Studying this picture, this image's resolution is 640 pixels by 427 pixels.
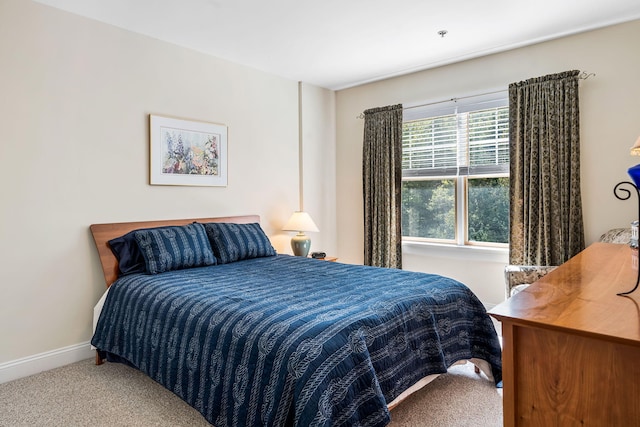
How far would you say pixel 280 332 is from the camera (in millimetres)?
1707

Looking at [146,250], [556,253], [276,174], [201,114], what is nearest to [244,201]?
[276,174]

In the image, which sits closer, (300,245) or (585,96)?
(585,96)

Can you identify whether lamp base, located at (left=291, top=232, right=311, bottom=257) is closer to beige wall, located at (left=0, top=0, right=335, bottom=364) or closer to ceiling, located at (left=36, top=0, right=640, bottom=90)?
beige wall, located at (left=0, top=0, right=335, bottom=364)

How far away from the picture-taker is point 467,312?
2.42 m

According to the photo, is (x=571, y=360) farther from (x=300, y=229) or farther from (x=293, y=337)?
(x=300, y=229)

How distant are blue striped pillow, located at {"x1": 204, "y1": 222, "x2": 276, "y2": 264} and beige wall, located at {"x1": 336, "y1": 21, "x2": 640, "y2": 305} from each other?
180cm

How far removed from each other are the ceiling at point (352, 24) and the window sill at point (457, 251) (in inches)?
75.4

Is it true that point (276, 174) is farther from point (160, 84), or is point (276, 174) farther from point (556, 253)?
point (556, 253)

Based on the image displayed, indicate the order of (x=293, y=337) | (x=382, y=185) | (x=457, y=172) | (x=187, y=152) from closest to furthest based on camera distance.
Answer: (x=293, y=337), (x=187, y=152), (x=457, y=172), (x=382, y=185)

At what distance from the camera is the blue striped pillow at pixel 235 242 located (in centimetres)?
343

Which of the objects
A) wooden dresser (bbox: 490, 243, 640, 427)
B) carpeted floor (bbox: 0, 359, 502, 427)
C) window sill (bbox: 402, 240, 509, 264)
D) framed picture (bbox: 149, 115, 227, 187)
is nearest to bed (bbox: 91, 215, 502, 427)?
carpeted floor (bbox: 0, 359, 502, 427)

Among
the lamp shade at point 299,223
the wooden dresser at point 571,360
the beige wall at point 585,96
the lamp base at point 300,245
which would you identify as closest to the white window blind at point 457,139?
the beige wall at point 585,96

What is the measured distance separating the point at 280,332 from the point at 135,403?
4.16 ft

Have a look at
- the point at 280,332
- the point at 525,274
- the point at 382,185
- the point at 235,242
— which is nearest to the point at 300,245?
the point at 235,242
